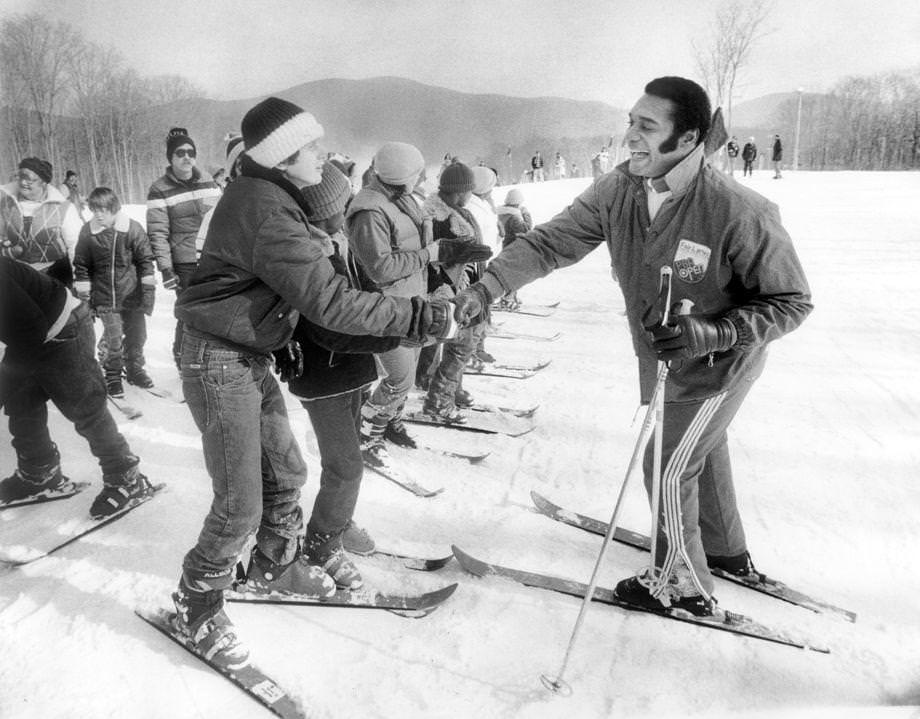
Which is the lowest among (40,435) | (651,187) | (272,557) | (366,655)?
(366,655)

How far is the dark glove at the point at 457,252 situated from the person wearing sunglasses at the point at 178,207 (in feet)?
7.09

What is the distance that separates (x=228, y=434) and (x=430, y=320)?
70cm

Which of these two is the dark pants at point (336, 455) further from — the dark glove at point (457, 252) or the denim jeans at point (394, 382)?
the dark glove at point (457, 252)

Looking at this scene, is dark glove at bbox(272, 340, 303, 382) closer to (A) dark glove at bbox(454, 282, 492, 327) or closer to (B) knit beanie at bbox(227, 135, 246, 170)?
(A) dark glove at bbox(454, 282, 492, 327)

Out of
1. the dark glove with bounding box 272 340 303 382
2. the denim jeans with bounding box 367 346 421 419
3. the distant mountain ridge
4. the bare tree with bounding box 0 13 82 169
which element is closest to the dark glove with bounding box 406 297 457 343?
the dark glove with bounding box 272 340 303 382

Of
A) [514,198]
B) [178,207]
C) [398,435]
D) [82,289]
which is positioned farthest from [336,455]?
[514,198]

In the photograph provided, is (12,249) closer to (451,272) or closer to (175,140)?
(175,140)

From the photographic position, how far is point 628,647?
2.05 m

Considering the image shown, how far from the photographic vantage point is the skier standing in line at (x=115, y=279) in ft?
14.4

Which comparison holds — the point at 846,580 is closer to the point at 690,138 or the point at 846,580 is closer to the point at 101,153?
the point at 690,138

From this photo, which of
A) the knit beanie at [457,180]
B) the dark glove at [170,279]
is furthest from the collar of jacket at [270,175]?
the dark glove at [170,279]

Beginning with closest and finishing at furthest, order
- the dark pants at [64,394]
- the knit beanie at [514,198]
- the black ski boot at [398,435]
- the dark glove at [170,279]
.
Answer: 1. the dark pants at [64,394]
2. the black ski boot at [398,435]
3. the dark glove at [170,279]
4. the knit beanie at [514,198]

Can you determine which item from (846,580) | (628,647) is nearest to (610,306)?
(846,580)

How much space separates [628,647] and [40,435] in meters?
2.84
